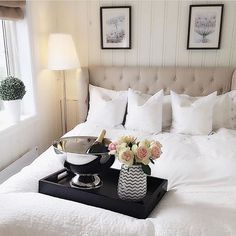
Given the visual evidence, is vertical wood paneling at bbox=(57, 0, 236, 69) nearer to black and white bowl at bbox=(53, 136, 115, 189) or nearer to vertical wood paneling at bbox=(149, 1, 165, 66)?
vertical wood paneling at bbox=(149, 1, 165, 66)

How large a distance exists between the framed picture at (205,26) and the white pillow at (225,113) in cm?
65

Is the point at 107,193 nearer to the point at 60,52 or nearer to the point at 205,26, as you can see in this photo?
the point at 60,52

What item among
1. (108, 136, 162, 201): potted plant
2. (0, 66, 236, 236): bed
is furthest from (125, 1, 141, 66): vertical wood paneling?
(108, 136, 162, 201): potted plant

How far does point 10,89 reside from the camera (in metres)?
2.33

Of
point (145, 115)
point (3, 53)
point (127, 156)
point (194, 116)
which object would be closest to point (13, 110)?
→ point (3, 53)

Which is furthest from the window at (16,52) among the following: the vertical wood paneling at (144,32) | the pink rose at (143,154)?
the pink rose at (143,154)

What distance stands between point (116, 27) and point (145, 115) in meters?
1.15

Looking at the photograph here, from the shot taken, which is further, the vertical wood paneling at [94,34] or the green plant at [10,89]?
the vertical wood paneling at [94,34]

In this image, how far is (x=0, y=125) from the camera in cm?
243

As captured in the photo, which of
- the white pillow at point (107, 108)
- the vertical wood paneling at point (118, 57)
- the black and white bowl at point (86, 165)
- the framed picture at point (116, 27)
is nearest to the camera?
the black and white bowl at point (86, 165)

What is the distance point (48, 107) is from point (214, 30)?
81.1 inches

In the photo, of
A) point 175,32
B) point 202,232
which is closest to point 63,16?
point 175,32

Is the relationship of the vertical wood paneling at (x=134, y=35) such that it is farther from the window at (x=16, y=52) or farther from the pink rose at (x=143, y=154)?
the pink rose at (x=143, y=154)

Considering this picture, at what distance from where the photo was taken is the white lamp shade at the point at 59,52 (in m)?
2.87
